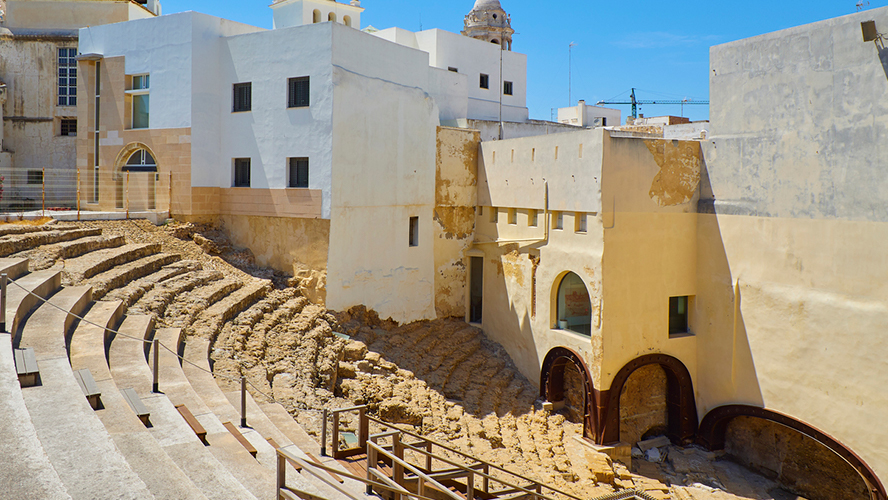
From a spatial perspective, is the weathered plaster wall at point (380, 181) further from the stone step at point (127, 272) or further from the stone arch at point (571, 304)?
the stone arch at point (571, 304)

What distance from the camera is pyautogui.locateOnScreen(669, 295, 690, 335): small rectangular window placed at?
51.8 feet

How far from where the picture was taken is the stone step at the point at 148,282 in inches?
A: 460

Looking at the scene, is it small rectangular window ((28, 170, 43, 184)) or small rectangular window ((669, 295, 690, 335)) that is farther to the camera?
small rectangular window ((28, 170, 43, 184))

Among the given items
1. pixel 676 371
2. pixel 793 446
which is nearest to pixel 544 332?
pixel 676 371

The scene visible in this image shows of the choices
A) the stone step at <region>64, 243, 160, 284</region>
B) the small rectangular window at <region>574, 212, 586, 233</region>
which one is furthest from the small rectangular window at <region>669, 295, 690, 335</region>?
the stone step at <region>64, 243, 160, 284</region>

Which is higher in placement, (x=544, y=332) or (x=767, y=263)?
(x=767, y=263)

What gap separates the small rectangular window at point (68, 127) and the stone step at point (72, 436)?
17.2 m

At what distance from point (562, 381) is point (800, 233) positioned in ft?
21.7

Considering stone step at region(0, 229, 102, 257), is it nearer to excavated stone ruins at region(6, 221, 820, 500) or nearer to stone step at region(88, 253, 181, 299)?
excavated stone ruins at region(6, 221, 820, 500)

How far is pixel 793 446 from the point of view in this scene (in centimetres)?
1400

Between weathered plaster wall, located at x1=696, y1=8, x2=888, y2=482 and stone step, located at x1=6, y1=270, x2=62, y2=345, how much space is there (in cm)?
1352

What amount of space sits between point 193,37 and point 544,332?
12.0 meters

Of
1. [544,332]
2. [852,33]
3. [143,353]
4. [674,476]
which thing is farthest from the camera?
[544,332]

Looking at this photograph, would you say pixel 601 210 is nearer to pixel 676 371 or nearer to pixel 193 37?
pixel 676 371
